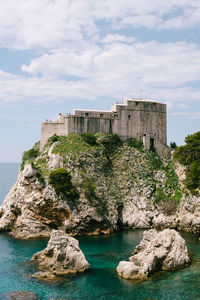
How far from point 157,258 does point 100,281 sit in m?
6.65

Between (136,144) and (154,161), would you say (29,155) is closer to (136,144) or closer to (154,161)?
(136,144)

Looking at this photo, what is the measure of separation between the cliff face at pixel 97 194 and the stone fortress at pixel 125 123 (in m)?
2.18

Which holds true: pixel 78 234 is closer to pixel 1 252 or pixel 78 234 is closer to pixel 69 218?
pixel 69 218

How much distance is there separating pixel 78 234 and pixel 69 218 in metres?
2.63

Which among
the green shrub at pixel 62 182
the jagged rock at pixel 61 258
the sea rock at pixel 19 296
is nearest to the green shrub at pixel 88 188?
the green shrub at pixel 62 182

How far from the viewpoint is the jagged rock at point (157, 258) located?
1288 inches

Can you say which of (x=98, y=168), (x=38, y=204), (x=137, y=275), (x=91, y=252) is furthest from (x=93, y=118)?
(x=137, y=275)

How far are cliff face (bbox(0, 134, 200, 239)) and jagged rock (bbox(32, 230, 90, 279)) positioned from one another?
12.6 metres

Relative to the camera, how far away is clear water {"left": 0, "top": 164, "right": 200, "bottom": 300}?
2902cm

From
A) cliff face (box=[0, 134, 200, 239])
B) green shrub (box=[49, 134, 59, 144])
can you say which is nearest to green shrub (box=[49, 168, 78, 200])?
cliff face (box=[0, 134, 200, 239])

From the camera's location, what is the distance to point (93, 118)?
62.0 m

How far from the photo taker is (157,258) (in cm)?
3500

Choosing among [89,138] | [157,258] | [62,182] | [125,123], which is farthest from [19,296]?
[125,123]

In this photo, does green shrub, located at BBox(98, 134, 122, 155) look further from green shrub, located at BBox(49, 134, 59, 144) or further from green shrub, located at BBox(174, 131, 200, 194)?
green shrub, located at BBox(174, 131, 200, 194)
